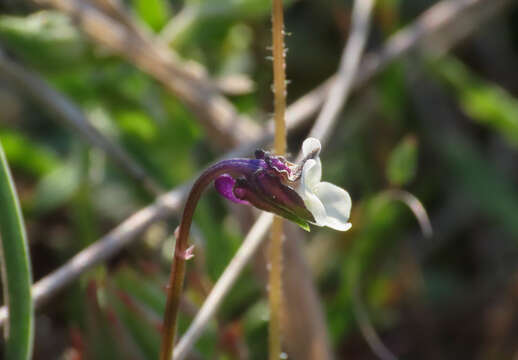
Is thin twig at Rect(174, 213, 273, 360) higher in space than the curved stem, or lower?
higher

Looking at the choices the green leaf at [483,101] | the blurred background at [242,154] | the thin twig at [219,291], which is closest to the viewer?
the thin twig at [219,291]

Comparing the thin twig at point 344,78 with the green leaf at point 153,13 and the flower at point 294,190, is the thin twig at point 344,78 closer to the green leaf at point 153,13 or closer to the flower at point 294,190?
the green leaf at point 153,13

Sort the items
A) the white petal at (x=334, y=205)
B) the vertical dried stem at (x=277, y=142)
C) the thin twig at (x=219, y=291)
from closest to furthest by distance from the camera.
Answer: the white petal at (x=334, y=205) < the vertical dried stem at (x=277, y=142) < the thin twig at (x=219, y=291)

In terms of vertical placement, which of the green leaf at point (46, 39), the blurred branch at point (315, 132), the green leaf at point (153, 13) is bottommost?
the blurred branch at point (315, 132)

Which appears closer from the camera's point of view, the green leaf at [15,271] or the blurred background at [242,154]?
the green leaf at [15,271]

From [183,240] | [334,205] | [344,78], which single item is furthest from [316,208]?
[344,78]

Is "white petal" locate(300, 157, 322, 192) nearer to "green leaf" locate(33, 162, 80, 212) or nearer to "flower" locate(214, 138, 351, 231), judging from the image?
"flower" locate(214, 138, 351, 231)

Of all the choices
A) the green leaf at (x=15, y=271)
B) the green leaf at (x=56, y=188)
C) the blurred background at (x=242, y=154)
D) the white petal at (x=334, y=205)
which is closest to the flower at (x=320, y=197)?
the white petal at (x=334, y=205)

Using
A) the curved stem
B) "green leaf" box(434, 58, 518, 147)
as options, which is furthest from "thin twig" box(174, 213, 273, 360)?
"green leaf" box(434, 58, 518, 147)
